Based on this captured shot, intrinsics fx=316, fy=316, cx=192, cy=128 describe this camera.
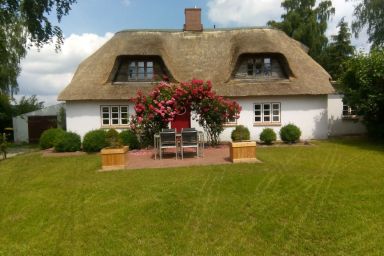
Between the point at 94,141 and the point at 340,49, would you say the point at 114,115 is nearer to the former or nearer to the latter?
the point at 94,141

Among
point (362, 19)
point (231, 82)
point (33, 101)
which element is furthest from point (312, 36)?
point (33, 101)

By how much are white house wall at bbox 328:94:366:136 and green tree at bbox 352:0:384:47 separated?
953cm

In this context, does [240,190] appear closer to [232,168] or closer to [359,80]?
[232,168]

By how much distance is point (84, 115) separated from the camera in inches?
669

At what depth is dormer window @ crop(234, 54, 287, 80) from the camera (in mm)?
18156

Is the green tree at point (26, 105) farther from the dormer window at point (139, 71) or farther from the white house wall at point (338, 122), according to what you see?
the white house wall at point (338, 122)

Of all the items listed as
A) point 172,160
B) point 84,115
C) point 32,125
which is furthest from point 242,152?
point 32,125

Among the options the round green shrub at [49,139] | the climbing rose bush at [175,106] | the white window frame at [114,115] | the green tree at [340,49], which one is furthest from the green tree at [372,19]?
the round green shrub at [49,139]

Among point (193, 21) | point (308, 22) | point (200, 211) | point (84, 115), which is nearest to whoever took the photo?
point (200, 211)

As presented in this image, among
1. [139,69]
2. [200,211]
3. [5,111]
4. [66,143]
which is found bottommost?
A: [200,211]

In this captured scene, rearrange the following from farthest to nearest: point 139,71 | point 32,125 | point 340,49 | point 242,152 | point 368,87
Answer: point 340,49
point 32,125
point 139,71
point 368,87
point 242,152

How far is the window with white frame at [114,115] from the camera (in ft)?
56.3

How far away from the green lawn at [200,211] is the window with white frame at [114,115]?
24.5ft

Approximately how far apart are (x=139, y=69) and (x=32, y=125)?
1107 cm
